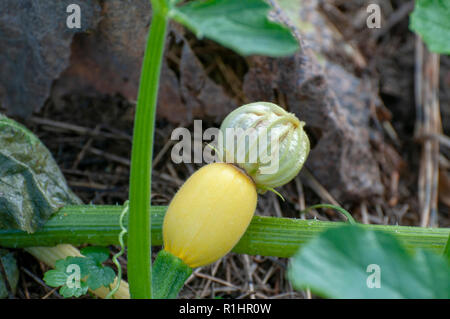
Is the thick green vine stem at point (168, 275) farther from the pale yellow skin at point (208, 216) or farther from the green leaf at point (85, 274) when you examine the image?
the green leaf at point (85, 274)

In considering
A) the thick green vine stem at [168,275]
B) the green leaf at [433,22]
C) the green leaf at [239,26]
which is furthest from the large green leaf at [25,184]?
the green leaf at [433,22]

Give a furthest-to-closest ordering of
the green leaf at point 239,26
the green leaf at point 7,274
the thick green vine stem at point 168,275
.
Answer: the green leaf at point 7,274 → the thick green vine stem at point 168,275 → the green leaf at point 239,26

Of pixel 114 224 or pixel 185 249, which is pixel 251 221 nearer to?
pixel 185 249

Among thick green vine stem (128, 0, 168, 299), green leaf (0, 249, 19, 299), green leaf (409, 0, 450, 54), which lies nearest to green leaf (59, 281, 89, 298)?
thick green vine stem (128, 0, 168, 299)

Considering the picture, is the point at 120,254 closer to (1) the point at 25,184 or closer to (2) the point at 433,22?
(1) the point at 25,184

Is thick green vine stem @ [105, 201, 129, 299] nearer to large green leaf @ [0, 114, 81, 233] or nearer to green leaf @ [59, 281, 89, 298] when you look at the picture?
green leaf @ [59, 281, 89, 298]

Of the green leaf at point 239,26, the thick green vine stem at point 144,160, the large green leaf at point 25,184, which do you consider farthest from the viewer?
the large green leaf at point 25,184
